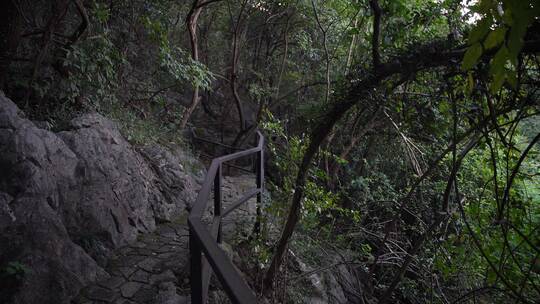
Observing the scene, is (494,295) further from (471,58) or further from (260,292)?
(471,58)

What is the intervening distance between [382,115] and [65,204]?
3.09m

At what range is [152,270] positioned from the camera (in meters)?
2.84

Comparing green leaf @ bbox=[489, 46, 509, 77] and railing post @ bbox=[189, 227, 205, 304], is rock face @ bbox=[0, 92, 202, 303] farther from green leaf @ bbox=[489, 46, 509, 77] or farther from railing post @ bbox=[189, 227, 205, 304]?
green leaf @ bbox=[489, 46, 509, 77]

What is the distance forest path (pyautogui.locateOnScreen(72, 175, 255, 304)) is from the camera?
2434 millimetres

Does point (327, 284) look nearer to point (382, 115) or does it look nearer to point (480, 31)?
point (382, 115)

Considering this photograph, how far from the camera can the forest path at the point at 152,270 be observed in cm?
243

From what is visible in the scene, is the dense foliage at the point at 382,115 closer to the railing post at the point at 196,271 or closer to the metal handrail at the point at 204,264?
the metal handrail at the point at 204,264

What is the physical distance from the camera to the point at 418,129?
8.25 ft

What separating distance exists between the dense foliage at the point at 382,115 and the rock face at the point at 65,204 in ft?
2.52

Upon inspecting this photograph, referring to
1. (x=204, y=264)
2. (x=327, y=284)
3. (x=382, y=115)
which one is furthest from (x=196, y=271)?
(x=327, y=284)

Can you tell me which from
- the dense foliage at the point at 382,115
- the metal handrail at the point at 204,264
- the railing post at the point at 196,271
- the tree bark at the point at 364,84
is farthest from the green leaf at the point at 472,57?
the railing post at the point at 196,271

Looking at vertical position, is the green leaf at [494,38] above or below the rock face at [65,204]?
above

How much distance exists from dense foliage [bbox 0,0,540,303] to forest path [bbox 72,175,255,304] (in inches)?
28.5

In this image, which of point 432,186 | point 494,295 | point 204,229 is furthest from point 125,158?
point 494,295
